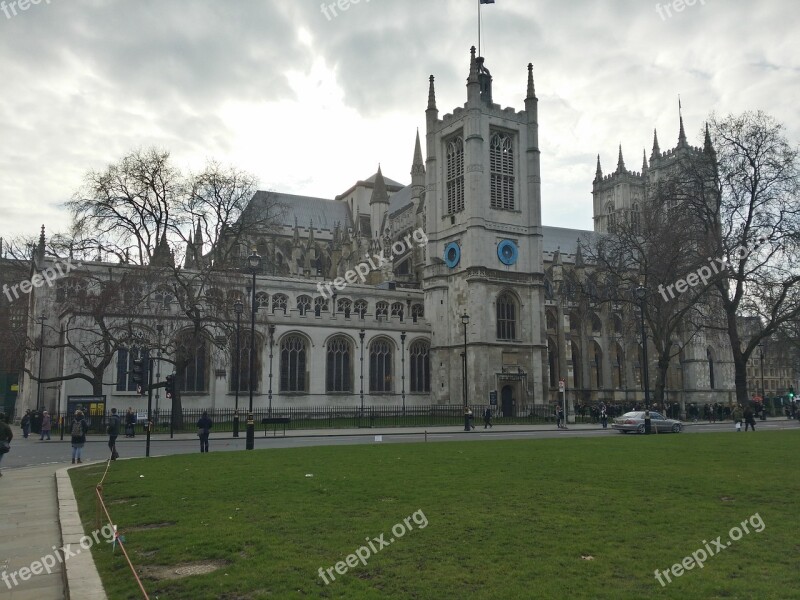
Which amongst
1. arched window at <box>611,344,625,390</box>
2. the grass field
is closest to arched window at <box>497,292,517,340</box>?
arched window at <box>611,344,625,390</box>

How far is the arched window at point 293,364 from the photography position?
4562 centimetres

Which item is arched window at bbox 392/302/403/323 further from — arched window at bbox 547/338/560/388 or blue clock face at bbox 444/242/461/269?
arched window at bbox 547/338/560/388

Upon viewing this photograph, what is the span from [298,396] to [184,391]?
753cm

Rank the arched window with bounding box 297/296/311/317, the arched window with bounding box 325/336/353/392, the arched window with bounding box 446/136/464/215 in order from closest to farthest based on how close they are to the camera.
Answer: the arched window with bounding box 325/336/353/392 < the arched window with bounding box 297/296/311/317 < the arched window with bounding box 446/136/464/215

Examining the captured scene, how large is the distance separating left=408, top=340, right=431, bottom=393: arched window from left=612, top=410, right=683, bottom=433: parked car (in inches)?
809

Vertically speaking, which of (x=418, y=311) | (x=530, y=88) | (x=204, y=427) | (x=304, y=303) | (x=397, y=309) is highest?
(x=530, y=88)

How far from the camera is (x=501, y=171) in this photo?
5219 centimetres

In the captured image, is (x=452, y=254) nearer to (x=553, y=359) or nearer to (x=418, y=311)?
(x=418, y=311)

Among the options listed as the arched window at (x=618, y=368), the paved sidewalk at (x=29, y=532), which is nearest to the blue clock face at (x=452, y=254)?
the arched window at (x=618, y=368)

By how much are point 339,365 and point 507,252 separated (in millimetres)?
15613

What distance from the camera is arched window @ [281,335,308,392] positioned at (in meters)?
45.6

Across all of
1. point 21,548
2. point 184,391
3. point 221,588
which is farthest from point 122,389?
point 221,588

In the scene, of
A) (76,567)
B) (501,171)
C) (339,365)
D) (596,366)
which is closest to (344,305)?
(339,365)

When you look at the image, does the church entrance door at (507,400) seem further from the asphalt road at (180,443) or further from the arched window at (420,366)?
the asphalt road at (180,443)
